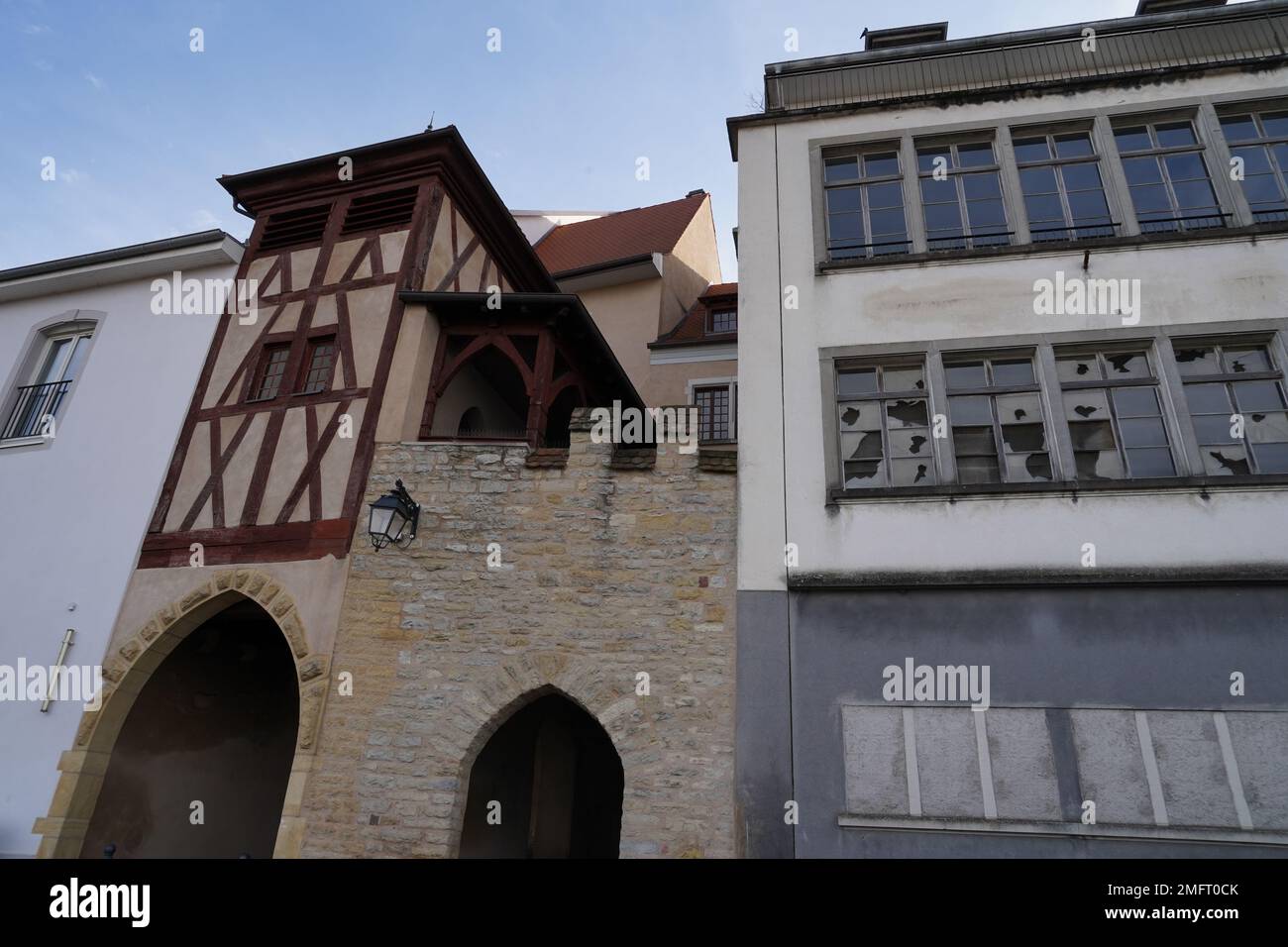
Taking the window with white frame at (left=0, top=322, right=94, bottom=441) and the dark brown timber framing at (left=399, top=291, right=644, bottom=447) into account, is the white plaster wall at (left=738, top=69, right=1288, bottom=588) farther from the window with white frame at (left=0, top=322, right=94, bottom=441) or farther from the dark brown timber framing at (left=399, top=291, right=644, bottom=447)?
the window with white frame at (left=0, top=322, right=94, bottom=441)

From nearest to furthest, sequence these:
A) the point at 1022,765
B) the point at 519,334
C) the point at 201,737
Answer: the point at 1022,765 → the point at 519,334 → the point at 201,737

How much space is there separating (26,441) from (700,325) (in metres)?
9.90

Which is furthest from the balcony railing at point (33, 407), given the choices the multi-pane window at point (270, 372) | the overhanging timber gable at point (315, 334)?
the multi-pane window at point (270, 372)

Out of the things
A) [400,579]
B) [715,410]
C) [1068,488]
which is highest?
[715,410]

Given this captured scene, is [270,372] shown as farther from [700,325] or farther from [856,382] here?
[700,325]

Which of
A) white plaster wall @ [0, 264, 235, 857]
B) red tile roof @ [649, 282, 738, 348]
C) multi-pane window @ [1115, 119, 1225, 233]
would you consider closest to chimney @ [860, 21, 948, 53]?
multi-pane window @ [1115, 119, 1225, 233]

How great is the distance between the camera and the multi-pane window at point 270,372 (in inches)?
360

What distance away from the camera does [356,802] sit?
21.9 feet

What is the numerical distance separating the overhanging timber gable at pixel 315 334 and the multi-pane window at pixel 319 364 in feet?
0.19

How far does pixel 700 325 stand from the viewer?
13516mm

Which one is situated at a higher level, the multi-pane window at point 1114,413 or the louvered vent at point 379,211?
the louvered vent at point 379,211

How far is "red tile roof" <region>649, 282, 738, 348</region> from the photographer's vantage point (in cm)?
1266

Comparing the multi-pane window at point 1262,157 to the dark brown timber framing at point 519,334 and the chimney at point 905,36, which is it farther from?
the dark brown timber framing at point 519,334

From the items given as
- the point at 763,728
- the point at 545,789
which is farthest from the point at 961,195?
the point at 545,789
